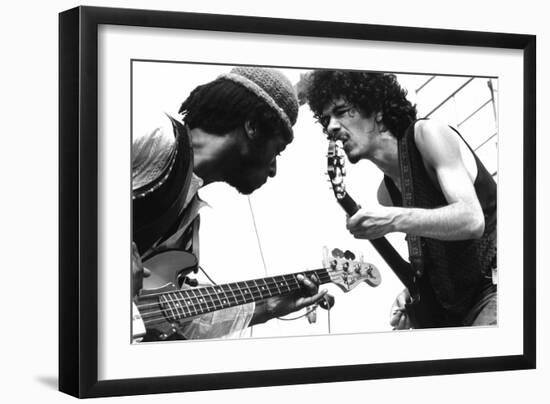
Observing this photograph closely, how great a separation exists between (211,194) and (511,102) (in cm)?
137

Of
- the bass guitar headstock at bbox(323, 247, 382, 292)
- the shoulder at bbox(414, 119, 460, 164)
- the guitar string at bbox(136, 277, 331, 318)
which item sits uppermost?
the shoulder at bbox(414, 119, 460, 164)

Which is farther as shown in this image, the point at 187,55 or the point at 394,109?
the point at 394,109

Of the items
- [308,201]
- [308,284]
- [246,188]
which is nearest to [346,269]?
[308,284]

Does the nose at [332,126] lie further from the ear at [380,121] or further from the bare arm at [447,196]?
the bare arm at [447,196]

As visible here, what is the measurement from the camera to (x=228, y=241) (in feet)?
13.8

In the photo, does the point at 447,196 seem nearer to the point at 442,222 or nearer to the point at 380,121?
the point at 442,222

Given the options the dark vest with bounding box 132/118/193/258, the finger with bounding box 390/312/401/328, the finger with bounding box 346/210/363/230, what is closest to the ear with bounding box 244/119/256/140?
the dark vest with bounding box 132/118/193/258

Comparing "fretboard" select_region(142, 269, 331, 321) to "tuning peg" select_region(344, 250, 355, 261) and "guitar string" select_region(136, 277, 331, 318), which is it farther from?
"tuning peg" select_region(344, 250, 355, 261)

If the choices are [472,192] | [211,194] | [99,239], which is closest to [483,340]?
[472,192]

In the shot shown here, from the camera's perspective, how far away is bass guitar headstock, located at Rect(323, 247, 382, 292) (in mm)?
4383

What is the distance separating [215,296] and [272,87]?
0.79 metres

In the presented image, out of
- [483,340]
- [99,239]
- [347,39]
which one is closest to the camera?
[99,239]

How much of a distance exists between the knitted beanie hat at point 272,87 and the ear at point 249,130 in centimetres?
10

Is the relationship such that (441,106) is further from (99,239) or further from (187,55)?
(99,239)
